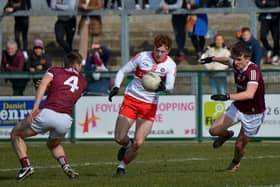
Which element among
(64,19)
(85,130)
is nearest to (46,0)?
(64,19)

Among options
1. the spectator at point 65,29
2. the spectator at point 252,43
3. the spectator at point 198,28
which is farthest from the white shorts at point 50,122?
the spectator at point 198,28

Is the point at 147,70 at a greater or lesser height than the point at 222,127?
greater

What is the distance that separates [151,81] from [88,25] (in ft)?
32.4

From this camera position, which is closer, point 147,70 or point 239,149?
point 147,70

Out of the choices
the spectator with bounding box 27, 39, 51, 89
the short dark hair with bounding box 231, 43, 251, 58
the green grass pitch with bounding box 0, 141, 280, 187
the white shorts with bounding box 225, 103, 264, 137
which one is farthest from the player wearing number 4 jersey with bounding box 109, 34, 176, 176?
the spectator with bounding box 27, 39, 51, 89

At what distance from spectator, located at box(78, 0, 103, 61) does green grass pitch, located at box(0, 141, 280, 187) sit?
3048 millimetres

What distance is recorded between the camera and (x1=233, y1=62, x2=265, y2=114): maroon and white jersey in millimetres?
15805

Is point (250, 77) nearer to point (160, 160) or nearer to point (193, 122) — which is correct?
point (160, 160)

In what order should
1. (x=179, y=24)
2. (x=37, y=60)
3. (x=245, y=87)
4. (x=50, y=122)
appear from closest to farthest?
(x=50, y=122), (x=245, y=87), (x=37, y=60), (x=179, y=24)

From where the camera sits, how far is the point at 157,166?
17.4 meters

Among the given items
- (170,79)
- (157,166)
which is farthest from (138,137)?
(157,166)

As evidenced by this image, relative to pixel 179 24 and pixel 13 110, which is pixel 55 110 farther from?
pixel 179 24

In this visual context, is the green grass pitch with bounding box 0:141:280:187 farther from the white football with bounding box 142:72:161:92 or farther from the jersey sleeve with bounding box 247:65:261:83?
the jersey sleeve with bounding box 247:65:261:83

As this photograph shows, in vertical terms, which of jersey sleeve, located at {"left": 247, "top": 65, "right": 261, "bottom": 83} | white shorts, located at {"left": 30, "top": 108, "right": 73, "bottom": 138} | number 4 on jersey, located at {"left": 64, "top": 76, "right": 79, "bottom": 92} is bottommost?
white shorts, located at {"left": 30, "top": 108, "right": 73, "bottom": 138}
